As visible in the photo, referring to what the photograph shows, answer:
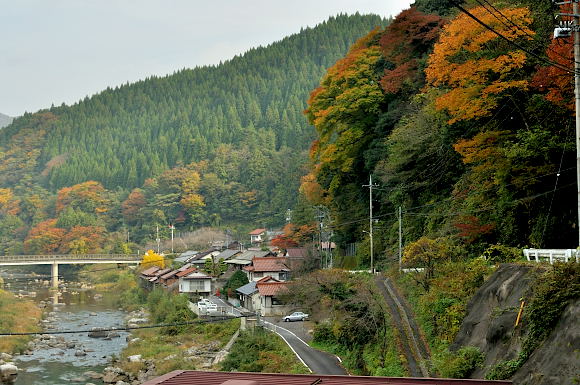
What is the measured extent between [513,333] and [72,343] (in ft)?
108

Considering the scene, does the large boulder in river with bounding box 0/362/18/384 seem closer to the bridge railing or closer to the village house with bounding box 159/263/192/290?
the village house with bounding box 159/263/192/290

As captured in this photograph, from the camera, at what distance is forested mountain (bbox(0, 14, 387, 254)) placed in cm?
8650

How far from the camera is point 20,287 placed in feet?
231

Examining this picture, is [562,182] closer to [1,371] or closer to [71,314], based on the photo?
[1,371]

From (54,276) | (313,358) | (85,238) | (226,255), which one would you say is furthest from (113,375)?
(85,238)

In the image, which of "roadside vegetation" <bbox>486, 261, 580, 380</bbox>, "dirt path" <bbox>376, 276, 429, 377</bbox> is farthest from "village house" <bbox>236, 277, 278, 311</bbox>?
"roadside vegetation" <bbox>486, 261, 580, 380</bbox>

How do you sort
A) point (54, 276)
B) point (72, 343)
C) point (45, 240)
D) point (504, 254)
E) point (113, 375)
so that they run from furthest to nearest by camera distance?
point (45, 240) < point (54, 276) < point (72, 343) < point (113, 375) < point (504, 254)

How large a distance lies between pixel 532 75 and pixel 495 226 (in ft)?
15.1

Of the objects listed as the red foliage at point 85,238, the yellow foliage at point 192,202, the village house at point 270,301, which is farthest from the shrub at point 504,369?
the yellow foliage at point 192,202

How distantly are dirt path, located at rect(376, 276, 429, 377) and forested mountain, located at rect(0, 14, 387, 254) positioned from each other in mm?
Answer: 58051

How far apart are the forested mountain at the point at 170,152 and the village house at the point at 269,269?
121 feet

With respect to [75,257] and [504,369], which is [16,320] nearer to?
[75,257]

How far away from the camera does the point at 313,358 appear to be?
2358 cm

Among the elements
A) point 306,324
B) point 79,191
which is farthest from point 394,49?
point 79,191
